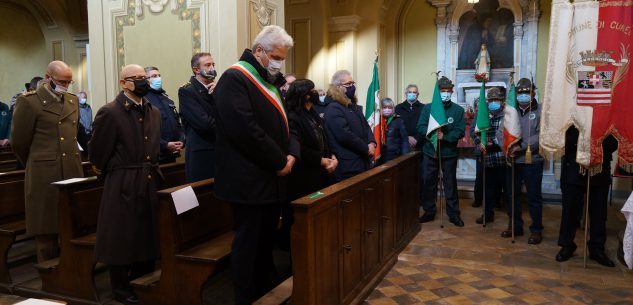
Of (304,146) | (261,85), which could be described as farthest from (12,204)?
(261,85)

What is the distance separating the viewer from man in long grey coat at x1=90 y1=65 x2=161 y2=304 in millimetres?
3068

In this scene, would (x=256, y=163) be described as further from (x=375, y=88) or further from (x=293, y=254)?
(x=375, y=88)

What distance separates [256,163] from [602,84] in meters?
2.76

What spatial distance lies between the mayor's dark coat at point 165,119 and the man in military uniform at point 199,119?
1.29 feet

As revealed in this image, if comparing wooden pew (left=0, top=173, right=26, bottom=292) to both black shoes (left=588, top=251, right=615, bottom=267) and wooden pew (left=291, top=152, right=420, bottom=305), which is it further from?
black shoes (left=588, top=251, right=615, bottom=267)

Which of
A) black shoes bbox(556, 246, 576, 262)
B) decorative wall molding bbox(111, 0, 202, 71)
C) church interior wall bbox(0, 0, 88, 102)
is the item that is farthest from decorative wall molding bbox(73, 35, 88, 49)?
black shoes bbox(556, 246, 576, 262)

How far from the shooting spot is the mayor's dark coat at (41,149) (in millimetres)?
3641

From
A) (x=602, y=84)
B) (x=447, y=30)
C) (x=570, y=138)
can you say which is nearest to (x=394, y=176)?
(x=570, y=138)

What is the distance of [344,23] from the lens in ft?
26.3

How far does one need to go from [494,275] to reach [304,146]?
6.24 ft

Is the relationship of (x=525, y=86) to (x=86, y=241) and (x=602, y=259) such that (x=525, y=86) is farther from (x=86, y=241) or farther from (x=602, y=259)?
(x=86, y=241)

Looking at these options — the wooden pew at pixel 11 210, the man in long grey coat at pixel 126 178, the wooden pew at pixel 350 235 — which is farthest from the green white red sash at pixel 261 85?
the wooden pew at pixel 11 210

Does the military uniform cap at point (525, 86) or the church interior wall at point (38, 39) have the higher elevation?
the church interior wall at point (38, 39)

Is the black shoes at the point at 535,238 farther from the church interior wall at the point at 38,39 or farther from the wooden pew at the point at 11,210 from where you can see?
the church interior wall at the point at 38,39
